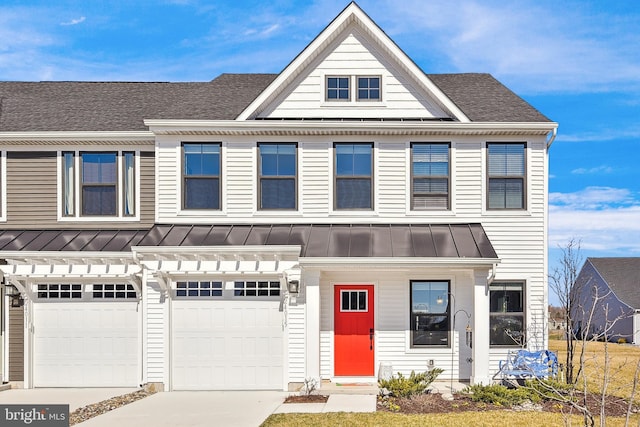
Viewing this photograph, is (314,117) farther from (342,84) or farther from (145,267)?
(145,267)

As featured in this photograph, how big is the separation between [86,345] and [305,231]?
19.4ft

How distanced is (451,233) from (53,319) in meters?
9.77

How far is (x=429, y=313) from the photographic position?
564 inches

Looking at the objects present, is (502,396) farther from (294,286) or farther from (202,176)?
(202,176)

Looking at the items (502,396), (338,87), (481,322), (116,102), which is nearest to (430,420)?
(502,396)

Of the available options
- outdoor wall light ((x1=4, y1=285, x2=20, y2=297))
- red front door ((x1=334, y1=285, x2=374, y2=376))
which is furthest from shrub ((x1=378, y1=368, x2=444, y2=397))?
outdoor wall light ((x1=4, y1=285, x2=20, y2=297))

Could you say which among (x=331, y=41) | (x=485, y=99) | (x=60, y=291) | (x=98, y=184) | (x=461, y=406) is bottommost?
(x=461, y=406)

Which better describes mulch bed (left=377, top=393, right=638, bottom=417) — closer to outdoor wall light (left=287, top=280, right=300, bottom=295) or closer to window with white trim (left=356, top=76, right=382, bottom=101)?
outdoor wall light (left=287, top=280, right=300, bottom=295)

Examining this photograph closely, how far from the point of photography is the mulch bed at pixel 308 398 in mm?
12219

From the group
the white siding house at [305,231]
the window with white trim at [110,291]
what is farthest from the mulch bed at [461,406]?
the window with white trim at [110,291]

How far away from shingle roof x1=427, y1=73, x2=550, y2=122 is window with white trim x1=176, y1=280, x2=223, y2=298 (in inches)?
292

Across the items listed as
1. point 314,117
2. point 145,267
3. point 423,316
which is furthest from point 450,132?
point 145,267

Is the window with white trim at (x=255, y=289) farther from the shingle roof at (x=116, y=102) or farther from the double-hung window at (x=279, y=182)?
the shingle roof at (x=116, y=102)

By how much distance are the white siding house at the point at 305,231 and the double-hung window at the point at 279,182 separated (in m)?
0.04
